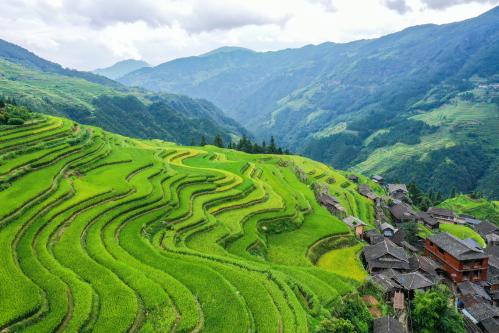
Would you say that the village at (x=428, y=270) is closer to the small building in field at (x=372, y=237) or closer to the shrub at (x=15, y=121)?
the small building in field at (x=372, y=237)

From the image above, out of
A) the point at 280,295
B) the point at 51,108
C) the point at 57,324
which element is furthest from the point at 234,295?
the point at 51,108

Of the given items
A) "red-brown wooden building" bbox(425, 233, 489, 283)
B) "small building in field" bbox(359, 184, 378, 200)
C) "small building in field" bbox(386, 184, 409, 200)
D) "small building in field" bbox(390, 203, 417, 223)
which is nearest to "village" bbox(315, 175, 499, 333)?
"red-brown wooden building" bbox(425, 233, 489, 283)

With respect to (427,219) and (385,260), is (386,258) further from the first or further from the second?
(427,219)

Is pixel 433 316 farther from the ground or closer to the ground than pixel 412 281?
farther from the ground

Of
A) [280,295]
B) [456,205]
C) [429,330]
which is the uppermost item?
[280,295]

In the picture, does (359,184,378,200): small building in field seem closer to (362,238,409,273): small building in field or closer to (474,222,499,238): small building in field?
(474,222,499,238): small building in field

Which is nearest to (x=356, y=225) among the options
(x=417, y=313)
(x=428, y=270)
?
(x=428, y=270)

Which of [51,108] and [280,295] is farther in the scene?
[51,108]

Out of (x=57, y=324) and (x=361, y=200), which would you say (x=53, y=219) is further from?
(x=361, y=200)
